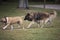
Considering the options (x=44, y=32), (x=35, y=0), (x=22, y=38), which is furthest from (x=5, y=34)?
(x=35, y=0)

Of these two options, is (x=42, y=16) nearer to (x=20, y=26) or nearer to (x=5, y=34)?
(x=20, y=26)

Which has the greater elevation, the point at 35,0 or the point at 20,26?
the point at 20,26

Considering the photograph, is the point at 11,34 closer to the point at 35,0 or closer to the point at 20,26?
the point at 20,26

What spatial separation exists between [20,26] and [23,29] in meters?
0.46

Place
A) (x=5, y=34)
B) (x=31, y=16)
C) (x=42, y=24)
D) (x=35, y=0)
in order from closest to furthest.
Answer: (x=5, y=34) < (x=31, y=16) < (x=42, y=24) < (x=35, y=0)

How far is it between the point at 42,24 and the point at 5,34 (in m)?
2.48

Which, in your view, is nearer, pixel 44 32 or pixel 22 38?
pixel 22 38

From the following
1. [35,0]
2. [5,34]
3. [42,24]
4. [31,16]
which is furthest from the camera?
[35,0]

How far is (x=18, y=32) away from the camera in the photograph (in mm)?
10383

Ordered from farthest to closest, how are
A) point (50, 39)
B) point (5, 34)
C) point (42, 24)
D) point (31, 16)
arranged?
point (42, 24), point (31, 16), point (5, 34), point (50, 39)

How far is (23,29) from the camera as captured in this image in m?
11.0

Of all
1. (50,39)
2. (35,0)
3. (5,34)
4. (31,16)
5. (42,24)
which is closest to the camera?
(50,39)

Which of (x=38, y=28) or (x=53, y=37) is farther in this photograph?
(x=38, y=28)

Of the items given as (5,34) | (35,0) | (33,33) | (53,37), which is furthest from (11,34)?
(35,0)
